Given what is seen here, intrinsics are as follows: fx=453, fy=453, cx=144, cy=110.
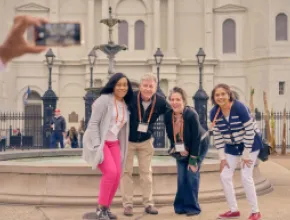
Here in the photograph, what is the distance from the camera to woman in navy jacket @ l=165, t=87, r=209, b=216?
597cm

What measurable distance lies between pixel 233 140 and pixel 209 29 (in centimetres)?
3231

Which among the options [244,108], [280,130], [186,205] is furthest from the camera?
[280,130]

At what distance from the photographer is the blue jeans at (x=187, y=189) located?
19.8 ft

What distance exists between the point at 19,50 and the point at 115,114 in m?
3.79

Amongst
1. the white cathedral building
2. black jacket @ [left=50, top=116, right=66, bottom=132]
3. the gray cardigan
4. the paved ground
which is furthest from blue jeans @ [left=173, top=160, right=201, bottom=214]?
the white cathedral building

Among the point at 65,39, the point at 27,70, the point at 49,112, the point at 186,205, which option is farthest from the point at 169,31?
the point at 65,39

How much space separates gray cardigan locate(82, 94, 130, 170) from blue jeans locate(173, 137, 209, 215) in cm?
122

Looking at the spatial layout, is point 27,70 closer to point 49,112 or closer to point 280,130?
point 49,112

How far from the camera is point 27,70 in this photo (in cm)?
3703

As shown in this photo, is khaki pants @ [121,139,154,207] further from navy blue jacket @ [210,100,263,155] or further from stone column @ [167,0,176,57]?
stone column @ [167,0,176,57]

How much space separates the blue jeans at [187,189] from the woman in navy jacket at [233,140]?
398mm

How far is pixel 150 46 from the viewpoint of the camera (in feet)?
123

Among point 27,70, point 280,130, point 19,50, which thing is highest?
point 27,70


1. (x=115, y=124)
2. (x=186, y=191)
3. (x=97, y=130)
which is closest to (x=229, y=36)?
(x=186, y=191)
